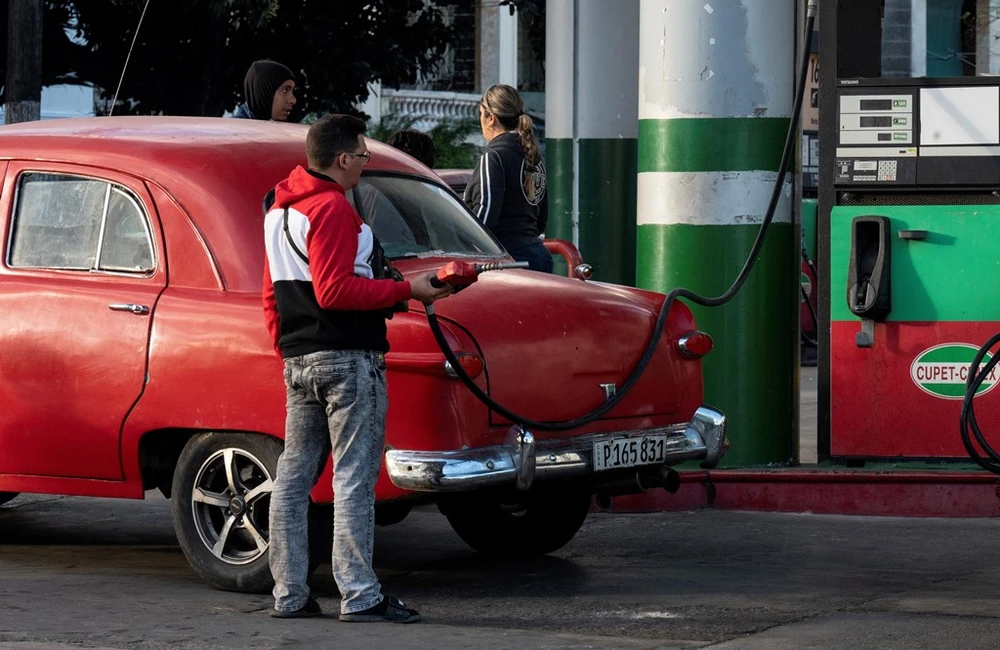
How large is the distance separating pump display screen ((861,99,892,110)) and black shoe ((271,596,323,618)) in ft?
13.9

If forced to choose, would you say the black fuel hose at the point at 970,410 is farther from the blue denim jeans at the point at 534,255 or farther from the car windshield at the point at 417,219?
the blue denim jeans at the point at 534,255

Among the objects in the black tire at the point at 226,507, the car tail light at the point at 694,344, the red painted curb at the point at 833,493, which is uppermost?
the car tail light at the point at 694,344

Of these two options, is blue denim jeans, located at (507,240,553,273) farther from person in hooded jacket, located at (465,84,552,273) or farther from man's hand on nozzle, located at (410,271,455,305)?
man's hand on nozzle, located at (410,271,455,305)

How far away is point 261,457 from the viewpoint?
23.1ft

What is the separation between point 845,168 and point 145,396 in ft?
13.1

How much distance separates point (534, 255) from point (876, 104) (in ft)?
5.95

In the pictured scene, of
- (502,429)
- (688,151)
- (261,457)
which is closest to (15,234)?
(261,457)

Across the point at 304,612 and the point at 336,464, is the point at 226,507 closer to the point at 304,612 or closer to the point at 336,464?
the point at 304,612

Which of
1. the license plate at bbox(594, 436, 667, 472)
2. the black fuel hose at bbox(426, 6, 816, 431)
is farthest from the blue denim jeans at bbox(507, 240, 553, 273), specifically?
the license plate at bbox(594, 436, 667, 472)

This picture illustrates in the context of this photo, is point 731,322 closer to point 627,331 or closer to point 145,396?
point 627,331

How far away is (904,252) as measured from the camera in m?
9.56

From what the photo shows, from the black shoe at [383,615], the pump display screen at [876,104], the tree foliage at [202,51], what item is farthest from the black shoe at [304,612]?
the tree foliage at [202,51]

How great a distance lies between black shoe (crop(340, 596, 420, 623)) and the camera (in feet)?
22.0

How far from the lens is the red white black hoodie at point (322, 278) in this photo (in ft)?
21.1
